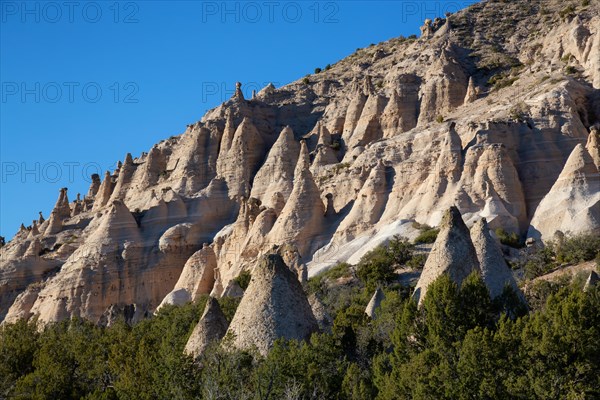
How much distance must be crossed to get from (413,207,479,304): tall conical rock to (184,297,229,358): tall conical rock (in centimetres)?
601

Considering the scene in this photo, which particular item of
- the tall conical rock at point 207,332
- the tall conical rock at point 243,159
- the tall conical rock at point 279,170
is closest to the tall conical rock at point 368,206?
the tall conical rock at point 279,170

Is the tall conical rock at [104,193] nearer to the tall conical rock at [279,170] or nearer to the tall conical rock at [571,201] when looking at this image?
the tall conical rock at [279,170]

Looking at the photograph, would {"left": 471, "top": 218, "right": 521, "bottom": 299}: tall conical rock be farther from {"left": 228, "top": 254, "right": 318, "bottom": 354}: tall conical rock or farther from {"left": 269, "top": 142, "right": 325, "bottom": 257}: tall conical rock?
{"left": 269, "top": 142, "right": 325, "bottom": 257}: tall conical rock

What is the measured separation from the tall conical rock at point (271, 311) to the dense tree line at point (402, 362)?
1.80ft

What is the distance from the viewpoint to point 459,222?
25797mm

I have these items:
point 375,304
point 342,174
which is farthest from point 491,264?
point 342,174

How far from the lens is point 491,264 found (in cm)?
2592

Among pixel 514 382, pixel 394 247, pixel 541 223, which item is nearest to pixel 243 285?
pixel 394 247

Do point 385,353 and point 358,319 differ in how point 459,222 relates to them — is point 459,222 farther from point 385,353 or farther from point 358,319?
point 358,319

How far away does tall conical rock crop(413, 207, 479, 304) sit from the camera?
24953 millimetres

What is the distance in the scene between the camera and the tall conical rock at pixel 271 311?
78.6 feet

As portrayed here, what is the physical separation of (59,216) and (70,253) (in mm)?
9515

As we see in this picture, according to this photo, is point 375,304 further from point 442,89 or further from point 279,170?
point 442,89

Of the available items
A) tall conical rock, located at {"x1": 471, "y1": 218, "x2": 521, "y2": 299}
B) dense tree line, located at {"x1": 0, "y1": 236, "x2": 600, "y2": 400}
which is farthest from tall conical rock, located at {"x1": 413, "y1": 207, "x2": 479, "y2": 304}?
dense tree line, located at {"x1": 0, "y1": 236, "x2": 600, "y2": 400}
